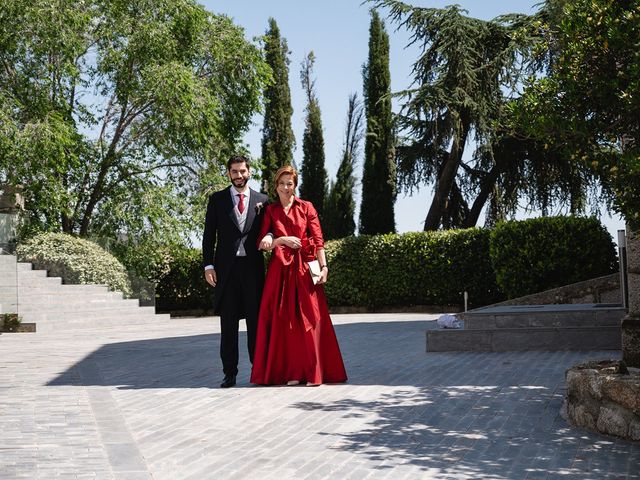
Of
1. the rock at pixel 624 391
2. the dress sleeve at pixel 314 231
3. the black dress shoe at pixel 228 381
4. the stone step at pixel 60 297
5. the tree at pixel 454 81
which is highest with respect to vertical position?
the tree at pixel 454 81

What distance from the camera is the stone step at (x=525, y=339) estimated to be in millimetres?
10617

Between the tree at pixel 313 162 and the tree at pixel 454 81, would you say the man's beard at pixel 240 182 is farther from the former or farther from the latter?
the tree at pixel 313 162

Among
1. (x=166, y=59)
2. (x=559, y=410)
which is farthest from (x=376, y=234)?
(x=559, y=410)

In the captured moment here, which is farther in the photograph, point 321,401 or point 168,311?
point 168,311

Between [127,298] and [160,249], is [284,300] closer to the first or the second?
[127,298]

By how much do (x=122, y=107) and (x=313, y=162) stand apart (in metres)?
8.74

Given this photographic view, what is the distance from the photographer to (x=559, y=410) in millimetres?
6383

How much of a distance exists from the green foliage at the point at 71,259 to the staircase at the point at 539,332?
1250cm

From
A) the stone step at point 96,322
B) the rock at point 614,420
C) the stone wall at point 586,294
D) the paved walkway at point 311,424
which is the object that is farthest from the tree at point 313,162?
the rock at point 614,420

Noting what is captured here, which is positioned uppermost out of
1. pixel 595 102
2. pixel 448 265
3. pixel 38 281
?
pixel 595 102

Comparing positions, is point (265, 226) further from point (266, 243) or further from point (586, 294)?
point (586, 294)

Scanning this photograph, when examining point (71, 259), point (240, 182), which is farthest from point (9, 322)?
point (240, 182)

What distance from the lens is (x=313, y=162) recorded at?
30.7 metres

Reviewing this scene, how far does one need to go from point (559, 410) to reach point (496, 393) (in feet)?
3.21
